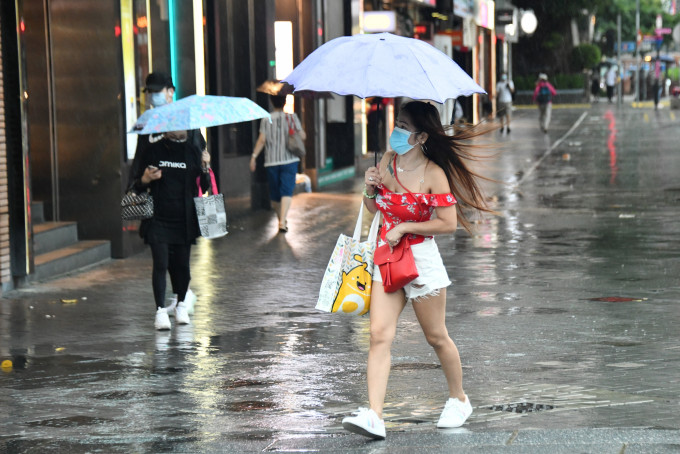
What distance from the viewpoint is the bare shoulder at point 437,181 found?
19.3 feet

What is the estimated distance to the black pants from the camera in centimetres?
902

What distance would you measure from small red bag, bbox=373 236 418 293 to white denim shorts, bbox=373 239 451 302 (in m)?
0.04

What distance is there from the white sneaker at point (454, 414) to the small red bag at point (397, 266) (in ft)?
2.25

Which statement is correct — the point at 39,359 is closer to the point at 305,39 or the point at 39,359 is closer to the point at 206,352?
the point at 206,352

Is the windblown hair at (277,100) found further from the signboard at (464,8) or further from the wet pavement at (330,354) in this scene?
the signboard at (464,8)

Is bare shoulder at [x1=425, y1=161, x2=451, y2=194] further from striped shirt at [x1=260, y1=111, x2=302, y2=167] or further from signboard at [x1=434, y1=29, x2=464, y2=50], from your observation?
signboard at [x1=434, y1=29, x2=464, y2=50]

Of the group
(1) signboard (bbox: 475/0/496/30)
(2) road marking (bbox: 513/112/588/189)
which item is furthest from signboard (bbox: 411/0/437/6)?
(1) signboard (bbox: 475/0/496/30)

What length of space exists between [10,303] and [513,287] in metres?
4.40

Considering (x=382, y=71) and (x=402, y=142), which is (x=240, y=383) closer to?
(x=402, y=142)

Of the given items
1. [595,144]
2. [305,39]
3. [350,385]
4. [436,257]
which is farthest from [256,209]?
[595,144]

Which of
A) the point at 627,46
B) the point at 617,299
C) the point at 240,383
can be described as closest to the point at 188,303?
the point at 240,383

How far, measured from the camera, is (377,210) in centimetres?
605

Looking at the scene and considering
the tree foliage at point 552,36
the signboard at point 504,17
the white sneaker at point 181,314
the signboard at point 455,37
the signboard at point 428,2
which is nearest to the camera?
the white sneaker at point 181,314

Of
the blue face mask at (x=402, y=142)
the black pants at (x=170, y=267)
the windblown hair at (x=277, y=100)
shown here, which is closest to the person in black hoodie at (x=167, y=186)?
the black pants at (x=170, y=267)
